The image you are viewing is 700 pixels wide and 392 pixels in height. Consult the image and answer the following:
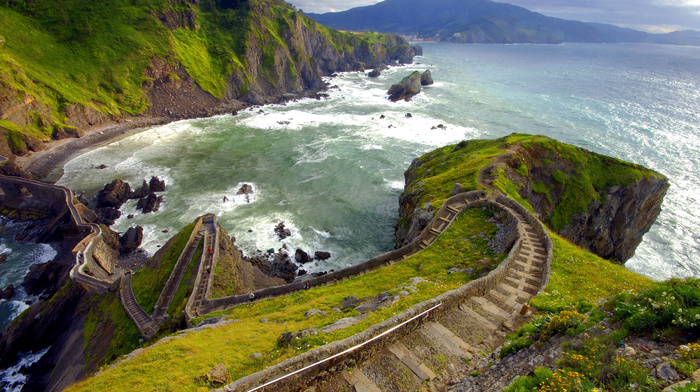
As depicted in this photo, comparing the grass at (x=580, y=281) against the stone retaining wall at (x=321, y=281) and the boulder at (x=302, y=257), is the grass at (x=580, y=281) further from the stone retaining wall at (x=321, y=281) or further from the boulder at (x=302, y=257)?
the boulder at (x=302, y=257)

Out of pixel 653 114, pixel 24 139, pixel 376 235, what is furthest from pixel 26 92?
pixel 653 114

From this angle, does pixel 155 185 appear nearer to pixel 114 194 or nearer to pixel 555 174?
pixel 114 194

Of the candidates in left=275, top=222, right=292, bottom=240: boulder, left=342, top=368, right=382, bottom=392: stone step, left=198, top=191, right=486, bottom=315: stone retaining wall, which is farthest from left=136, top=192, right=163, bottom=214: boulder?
left=342, top=368, right=382, bottom=392: stone step

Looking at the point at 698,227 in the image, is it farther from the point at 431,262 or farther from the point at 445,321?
the point at 445,321

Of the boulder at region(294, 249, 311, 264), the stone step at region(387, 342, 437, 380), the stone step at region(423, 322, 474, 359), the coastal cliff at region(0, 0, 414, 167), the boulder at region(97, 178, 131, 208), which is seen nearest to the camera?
the stone step at region(387, 342, 437, 380)

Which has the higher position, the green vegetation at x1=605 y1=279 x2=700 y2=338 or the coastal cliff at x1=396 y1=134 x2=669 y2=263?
the green vegetation at x1=605 y1=279 x2=700 y2=338

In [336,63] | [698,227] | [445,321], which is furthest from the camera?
[336,63]

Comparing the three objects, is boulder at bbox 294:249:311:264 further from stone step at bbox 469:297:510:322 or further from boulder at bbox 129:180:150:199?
boulder at bbox 129:180:150:199
